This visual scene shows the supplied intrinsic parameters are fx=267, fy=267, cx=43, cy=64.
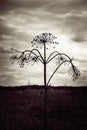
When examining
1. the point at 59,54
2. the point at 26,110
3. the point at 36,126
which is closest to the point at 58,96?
the point at 26,110

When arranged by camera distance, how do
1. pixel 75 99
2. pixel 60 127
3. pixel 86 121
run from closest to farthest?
pixel 60 127, pixel 86 121, pixel 75 99

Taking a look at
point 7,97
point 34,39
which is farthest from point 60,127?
point 7,97

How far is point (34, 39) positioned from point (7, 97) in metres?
19.0

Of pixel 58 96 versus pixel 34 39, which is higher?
pixel 34 39

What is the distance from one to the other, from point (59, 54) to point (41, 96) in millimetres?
16274

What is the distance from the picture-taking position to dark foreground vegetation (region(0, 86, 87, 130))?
19.5m

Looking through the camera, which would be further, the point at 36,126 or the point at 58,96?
the point at 58,96

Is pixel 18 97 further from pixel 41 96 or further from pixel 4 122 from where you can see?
pixel 4 122

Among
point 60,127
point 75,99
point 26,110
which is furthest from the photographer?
point 75,99

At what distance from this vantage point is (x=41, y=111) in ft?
84.5

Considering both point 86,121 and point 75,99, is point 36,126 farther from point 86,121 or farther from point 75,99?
point 75,99

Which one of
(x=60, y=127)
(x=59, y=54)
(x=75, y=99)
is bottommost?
(x=60, y=127)

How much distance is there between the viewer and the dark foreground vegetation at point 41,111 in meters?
19.5

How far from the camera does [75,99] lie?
3181 centimetres
